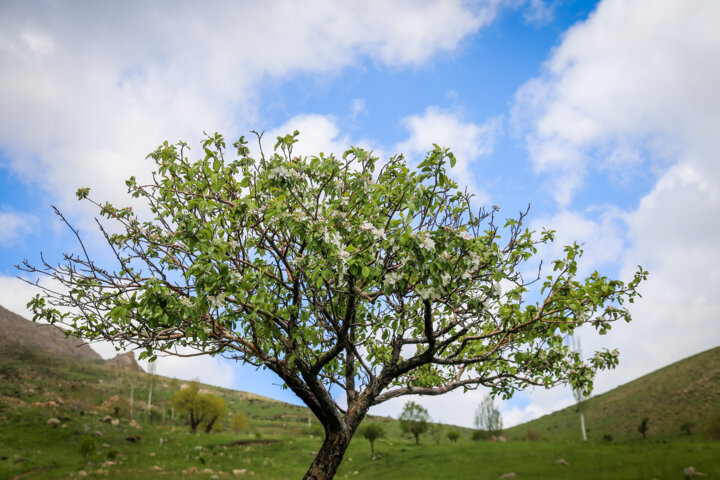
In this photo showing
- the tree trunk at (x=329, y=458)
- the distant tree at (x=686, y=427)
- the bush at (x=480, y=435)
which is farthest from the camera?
the distant tree at (x=686, y=427)

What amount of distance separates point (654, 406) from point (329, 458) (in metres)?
94.3

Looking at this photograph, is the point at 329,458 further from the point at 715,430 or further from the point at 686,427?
the point at 686,427

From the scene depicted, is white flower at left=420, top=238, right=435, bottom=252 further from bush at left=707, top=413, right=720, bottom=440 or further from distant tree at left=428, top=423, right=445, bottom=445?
distant tree at left=428, top=423, right=445, bottom=445

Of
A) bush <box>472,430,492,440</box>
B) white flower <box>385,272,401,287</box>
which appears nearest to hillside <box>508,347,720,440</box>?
bush <box>472,430,492,440</box>

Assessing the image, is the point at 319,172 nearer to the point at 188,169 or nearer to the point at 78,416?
the point at 188,169

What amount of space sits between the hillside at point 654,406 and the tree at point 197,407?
6196 cm

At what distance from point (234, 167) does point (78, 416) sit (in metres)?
56.3

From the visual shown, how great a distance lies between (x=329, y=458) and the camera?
34.2 ft

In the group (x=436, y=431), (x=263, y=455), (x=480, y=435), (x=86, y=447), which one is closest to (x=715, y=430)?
(x=480, y=435)

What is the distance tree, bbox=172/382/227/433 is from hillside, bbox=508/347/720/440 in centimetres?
6196

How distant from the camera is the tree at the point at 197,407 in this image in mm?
69312

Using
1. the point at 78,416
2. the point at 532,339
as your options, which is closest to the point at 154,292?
the point at 532,339

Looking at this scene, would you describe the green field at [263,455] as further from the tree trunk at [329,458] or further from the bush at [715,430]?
the tree trunk at [329,458]

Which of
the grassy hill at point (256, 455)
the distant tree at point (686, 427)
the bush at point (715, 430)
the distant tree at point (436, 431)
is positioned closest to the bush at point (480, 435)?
the distant tree at point (436, 431)
